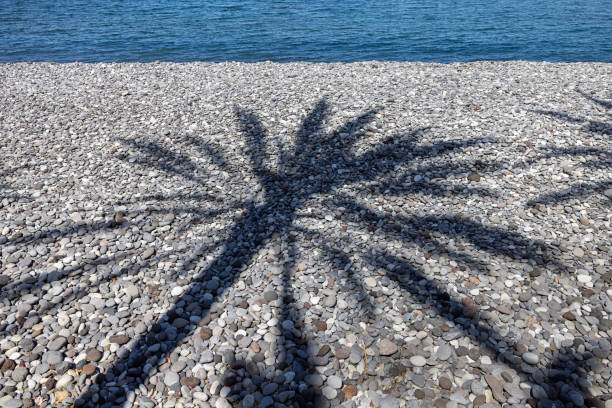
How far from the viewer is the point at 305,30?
2052 centimetres

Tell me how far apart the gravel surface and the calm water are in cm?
896

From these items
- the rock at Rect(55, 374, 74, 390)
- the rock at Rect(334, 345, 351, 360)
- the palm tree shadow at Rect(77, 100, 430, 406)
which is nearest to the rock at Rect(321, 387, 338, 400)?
the rock at Rect(334, 345, 351, 360)

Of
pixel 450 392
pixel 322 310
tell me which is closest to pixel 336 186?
pixel 322 310

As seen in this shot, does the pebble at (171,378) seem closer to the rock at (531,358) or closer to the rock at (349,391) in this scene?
the rock at (349,391)

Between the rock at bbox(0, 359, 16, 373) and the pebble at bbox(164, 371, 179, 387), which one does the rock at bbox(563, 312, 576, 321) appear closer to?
the pebble at bbox(164, 371, 179, 387)

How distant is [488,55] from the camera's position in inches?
680

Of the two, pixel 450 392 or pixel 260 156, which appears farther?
pixel 260 156

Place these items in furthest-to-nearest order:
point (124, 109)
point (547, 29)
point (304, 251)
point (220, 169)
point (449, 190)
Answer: point (547, 29) → point (124, 109) → point (220, 169) → point (449, 190) → point (304, 251)

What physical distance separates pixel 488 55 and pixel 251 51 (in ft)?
27.4

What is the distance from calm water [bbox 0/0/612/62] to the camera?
17469 mm

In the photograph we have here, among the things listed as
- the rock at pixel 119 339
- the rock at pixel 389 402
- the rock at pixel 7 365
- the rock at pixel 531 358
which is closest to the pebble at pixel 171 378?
the rock at pixel 119 339

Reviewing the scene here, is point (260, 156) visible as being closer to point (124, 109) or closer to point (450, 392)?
point (124, 109)

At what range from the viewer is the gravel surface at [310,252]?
3682 millimetres

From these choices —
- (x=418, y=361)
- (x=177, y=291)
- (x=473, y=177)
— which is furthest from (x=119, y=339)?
(x=473, y=177)
